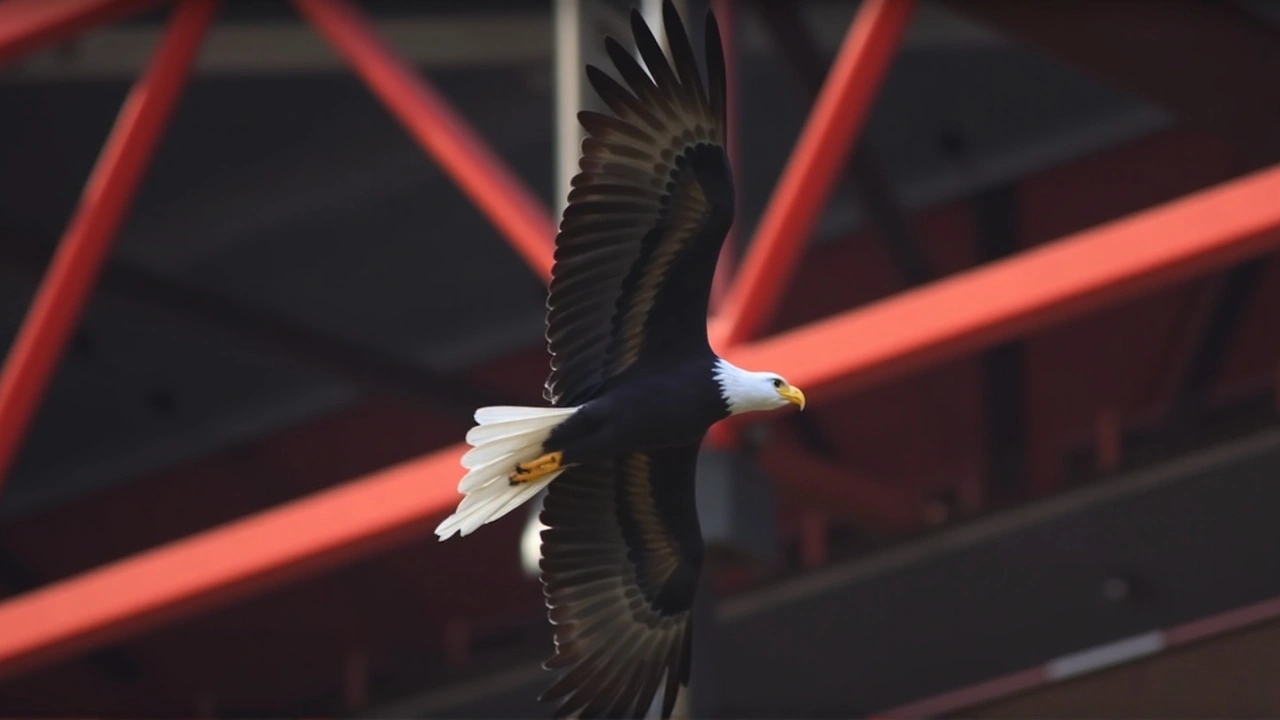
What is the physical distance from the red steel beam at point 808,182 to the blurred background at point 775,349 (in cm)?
54

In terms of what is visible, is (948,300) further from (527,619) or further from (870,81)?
(527,619)

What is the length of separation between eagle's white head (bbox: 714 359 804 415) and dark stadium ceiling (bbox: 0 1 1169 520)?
4239 millimetres

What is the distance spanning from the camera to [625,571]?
519cm

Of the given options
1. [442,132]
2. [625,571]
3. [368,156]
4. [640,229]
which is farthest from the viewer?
[368,156]

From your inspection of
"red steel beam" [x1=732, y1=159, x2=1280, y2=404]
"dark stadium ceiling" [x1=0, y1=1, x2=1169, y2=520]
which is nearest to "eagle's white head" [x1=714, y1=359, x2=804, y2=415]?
"red steel beam" [x1=732, y1=159, x2=1280, y2=404]

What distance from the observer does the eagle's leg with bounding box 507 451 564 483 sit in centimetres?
459

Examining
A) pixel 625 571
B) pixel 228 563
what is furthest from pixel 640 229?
pixel 228 563

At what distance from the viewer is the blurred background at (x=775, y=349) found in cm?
716

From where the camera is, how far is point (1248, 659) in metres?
6.43

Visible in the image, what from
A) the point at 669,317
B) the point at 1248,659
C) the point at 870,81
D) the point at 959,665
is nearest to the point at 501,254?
the point at 959,665

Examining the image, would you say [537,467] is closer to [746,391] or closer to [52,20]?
[746,391]

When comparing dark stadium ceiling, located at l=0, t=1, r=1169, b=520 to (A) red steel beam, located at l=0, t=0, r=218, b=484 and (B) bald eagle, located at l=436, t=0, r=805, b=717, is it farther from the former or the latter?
(B) bald eagle, located at l=436, t=0, r=805, b=717

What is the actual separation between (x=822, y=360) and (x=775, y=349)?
170 millimetres

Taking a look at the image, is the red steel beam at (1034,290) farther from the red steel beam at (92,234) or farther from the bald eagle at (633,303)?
the red steel beam at (92,234)
